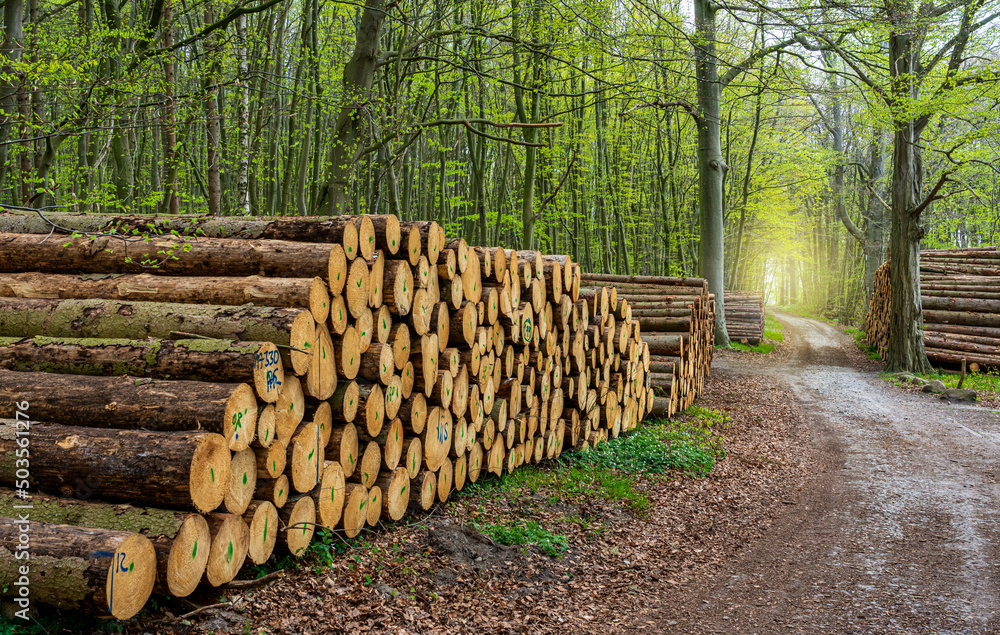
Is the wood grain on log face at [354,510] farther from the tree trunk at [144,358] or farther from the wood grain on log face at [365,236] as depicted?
the wood grain on log face at [365,236]

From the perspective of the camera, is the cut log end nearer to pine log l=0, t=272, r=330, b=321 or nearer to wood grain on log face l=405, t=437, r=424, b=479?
pine log l=0, t=272, r=330, b=321

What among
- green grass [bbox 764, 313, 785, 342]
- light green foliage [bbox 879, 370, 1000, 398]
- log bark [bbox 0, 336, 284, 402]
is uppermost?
log bark [bbox 0, 336, 284, 402]

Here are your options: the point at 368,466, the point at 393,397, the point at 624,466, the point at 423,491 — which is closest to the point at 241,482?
the point at 368,466

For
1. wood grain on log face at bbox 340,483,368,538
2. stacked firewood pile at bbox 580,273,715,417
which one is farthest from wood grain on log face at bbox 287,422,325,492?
stacked firewood pile at bbox 580,273,715,417

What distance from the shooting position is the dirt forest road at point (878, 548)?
432cm

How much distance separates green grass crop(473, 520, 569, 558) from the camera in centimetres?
515

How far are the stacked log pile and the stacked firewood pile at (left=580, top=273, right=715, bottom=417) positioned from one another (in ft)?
24.3

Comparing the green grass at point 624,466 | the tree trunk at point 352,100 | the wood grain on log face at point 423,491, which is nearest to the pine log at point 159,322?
the wood grain on log face at point 423,491

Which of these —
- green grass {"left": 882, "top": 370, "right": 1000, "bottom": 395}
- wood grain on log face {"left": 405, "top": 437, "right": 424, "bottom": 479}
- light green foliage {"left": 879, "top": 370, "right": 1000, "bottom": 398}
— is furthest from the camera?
green grass {"left": 882, "top": 370, "right": 1000, "bottom": 395}

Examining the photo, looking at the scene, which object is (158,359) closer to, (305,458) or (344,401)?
(305,458)

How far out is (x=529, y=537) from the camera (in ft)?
17.2

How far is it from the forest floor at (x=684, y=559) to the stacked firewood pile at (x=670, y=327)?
2.34 m

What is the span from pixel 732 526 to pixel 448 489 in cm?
282

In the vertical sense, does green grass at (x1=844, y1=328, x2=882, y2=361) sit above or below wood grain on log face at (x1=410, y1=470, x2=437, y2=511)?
below
